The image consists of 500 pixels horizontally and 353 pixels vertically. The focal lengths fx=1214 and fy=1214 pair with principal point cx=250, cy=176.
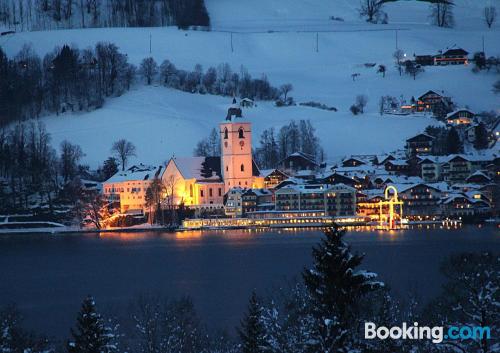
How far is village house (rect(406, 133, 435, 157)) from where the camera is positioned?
4184 centimetres

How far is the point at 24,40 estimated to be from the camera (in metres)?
51.8

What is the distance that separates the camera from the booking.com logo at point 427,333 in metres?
8.68

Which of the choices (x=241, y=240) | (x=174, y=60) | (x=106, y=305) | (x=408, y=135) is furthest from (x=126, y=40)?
(x=106, y=305)

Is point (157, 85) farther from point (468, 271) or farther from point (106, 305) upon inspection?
point (468, 271)

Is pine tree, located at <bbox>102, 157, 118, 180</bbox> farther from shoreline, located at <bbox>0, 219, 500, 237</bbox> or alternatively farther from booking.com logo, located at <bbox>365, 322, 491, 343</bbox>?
booking.com logo, located at <bbox>365, 322, 491, 343</bbox>

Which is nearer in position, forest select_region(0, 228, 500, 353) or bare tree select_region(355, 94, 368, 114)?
forest select_region(0, 228, 500, 353)

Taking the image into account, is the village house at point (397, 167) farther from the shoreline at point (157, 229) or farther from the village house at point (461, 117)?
the village house at point (461, 117)

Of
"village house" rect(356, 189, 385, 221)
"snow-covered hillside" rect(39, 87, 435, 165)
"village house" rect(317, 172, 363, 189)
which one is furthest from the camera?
"snow-covered hillside" rect(39, 87, 435, 165)

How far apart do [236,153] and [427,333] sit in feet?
97.7

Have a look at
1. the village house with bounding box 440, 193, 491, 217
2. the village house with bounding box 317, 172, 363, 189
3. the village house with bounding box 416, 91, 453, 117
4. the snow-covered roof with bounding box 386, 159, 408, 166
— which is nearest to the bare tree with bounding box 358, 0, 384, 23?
the village house with bounding box 416, 91, 453, 117

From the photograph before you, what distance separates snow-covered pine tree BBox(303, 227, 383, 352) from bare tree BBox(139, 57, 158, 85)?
41.4 m

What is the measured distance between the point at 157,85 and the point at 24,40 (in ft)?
22.8

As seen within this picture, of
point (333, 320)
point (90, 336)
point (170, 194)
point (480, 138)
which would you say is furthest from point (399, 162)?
point (333, 320)

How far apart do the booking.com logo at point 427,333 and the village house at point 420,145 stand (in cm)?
3278
